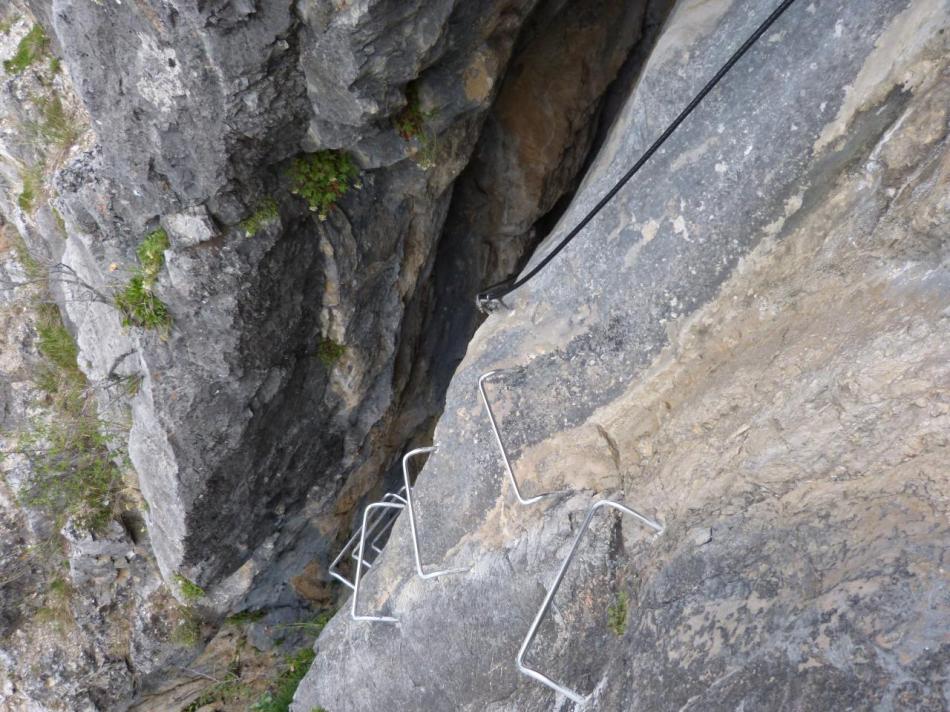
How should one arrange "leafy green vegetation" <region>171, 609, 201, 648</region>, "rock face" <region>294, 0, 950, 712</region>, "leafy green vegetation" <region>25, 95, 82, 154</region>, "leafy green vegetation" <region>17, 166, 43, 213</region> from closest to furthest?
"rock face" <region>294, 0, 950, 712</region> → "leafy green vegetation" <region>25, 95, 82, 154</region> → "leafy green vegetation" <region>17, 166, 43, 213</region> → "leafy green vegetation" <region>171, 609, 201, 648</region>

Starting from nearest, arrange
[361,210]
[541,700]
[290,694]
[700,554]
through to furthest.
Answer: [700,554] < [541,700] < [361,210] < [290,694]

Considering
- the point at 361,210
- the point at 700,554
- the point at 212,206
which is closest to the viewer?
the point at 700,554

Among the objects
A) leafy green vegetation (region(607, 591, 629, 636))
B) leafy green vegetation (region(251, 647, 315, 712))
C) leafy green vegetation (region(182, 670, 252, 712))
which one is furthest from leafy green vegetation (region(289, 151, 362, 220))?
leafy green vegetation (region(182, 670, 252, 712))

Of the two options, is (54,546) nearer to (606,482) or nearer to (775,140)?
(606,482)

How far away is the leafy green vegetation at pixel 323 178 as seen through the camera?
133 inches

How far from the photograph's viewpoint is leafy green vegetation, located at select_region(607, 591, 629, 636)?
89.9 inches

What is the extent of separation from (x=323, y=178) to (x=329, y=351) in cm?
112

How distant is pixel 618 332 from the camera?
2.62 metres

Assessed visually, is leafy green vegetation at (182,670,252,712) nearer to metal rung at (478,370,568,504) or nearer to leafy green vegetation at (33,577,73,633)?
leafy green vegetation at (33,577,73,633)

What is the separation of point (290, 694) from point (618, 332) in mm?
4819

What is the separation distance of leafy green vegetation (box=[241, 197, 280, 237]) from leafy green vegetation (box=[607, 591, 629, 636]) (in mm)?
2383

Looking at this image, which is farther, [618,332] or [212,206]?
[212,206]

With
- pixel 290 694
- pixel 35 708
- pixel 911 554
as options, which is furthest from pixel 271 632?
pixel 911 554

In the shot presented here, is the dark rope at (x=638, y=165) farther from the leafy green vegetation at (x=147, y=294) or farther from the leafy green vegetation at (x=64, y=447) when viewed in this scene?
the leafy green vegetation at (x=64, y=447)
